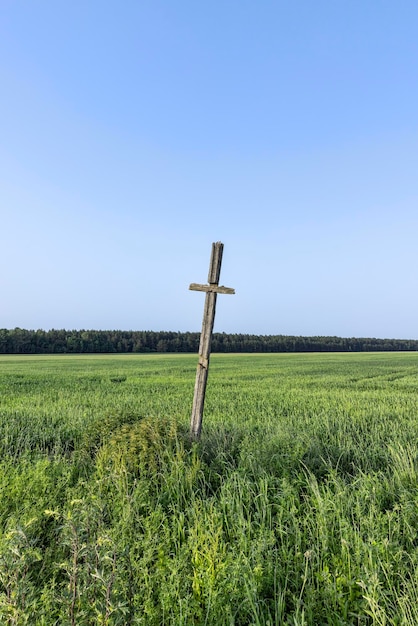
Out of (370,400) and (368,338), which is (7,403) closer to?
(370,400)

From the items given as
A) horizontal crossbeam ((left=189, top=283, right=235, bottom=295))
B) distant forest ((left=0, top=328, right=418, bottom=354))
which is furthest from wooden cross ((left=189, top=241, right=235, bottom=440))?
distant forest ((left=0, top=328, right=418, bottom=354))

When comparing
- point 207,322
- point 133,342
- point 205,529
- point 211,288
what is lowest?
point 133,342

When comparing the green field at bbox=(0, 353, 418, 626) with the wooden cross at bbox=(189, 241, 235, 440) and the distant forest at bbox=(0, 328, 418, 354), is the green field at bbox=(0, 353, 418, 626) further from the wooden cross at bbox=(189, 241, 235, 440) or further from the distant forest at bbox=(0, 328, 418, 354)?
the distant forest at bbox=(0, 328, 418, 354)

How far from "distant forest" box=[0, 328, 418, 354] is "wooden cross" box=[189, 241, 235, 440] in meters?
84.1

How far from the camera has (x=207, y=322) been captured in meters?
6.66

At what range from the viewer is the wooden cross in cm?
658

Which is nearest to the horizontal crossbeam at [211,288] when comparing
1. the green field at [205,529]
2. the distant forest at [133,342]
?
the green field at [205,529]

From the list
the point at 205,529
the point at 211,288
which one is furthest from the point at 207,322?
the point at 205,529

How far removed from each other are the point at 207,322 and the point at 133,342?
90.7 meters

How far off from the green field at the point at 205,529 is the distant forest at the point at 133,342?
277 ft

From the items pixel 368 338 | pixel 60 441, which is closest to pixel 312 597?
pixel 60 441

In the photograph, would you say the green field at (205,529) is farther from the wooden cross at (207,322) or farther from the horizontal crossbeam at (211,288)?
the horizontal crossbeam at (211,288)

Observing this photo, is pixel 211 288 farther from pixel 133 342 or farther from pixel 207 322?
pixel 133 342

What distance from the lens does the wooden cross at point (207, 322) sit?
658 centimetres
